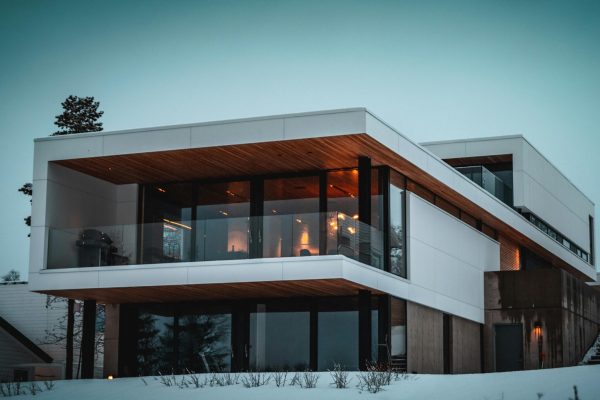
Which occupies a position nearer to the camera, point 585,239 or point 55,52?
point 585,239

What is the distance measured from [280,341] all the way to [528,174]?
44.9 ft

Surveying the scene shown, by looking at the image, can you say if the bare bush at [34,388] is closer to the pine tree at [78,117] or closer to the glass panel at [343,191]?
the glass panel at [343,191]

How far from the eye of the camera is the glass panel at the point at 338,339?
2311 centimetres

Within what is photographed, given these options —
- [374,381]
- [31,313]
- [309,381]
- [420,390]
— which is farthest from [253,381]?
[31,313]

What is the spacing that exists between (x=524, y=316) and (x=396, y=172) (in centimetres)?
802

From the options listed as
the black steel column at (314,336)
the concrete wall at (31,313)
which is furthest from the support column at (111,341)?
the concrete wall at (31,313)

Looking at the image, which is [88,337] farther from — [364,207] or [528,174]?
[528,174]

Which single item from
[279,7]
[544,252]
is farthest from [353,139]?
[279,7]

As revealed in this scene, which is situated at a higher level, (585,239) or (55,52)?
(55,52)

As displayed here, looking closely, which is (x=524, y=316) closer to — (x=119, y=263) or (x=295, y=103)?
(x=119, y=263)

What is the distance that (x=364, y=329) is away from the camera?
22.3 metres

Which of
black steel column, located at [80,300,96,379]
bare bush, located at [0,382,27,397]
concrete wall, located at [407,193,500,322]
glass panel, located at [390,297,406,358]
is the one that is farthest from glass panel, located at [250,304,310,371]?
bare bush, located at [0,382,27,397]

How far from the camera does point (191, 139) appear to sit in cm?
2222

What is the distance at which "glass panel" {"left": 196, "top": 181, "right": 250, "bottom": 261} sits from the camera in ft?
74.3
